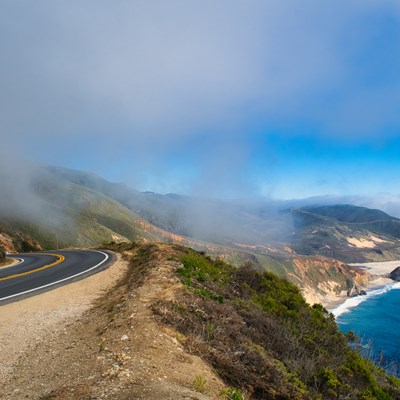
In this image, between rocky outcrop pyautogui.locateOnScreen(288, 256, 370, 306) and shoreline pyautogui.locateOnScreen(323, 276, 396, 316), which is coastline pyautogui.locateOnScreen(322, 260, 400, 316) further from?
rocky outcrop pyautogui.locateOnScreen(288, 256, 370, 306)

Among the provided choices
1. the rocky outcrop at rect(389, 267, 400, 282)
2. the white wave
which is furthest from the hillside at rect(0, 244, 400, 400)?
the rocky outcrop at rect(389, 267, 400, 282)

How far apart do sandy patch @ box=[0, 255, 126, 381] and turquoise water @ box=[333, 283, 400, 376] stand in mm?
42829

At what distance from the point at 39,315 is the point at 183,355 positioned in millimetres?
6029

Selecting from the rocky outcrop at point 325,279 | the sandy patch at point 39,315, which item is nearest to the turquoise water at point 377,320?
the rocky outcrop at point 325,279

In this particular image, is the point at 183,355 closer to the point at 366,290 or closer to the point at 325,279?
the point at 325,279

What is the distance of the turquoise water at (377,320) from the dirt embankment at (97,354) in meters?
44.5

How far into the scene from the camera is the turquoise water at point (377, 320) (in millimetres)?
53938

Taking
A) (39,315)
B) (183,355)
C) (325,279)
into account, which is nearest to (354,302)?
(325,279)

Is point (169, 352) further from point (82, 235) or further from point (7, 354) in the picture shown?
point (82, 235)

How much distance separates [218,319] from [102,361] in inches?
156

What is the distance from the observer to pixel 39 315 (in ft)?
34.6

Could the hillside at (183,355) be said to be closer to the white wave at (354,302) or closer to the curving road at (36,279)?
the curving road at (36,279)

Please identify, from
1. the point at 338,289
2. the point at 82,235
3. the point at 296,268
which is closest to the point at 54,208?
the point at 82,235

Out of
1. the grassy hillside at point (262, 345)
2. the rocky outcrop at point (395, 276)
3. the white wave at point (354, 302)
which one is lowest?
the white wave at point (354, 302)
